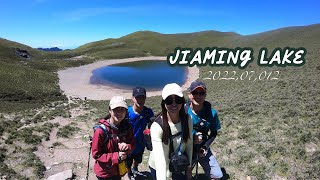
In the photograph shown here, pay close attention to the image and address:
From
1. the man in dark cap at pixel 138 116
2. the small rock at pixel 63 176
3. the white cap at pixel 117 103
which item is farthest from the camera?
the small rock at pixel 63 176

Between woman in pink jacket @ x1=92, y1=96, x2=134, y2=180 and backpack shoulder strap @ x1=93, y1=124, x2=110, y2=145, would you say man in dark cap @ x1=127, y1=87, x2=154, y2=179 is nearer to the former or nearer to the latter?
woman in pink jacket @ x1=92, y1=96, x2=134, y2=180

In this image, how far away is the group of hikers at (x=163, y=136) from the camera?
172 inches

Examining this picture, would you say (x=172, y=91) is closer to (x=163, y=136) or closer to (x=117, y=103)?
(x=163, y=136)

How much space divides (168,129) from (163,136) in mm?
127

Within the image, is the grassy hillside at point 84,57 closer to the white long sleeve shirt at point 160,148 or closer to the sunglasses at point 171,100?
the white long sleeve shirt at point 160,148

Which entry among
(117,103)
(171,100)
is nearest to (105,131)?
(117,103)

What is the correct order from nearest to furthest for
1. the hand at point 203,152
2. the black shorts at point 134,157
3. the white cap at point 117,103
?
1. the white cap at point 117,103
2. the hand at point 203,152
3. the black shorts at point 134,157

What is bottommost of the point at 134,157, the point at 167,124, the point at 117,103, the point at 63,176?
the point at 63,176

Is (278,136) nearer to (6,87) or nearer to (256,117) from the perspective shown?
(256,117)

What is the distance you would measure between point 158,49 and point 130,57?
992 inches

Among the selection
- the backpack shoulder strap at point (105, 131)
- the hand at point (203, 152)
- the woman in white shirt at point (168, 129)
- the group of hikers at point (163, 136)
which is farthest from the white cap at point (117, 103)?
the hand at point (203, 152)

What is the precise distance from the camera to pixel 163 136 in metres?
4.33

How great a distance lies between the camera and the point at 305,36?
279 feet

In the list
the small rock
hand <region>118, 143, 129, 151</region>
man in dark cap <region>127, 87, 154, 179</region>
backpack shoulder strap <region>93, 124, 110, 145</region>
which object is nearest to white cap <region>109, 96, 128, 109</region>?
backpack shoulder strap <region>93, 124, 110, 145</region>
